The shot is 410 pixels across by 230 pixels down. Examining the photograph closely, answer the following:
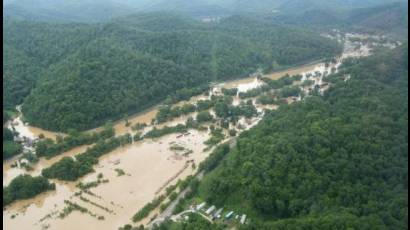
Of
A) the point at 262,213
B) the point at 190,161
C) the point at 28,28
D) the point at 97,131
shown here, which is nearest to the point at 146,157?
the point at 190,161

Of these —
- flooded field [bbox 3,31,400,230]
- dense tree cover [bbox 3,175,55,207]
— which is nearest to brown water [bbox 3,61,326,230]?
flooded field [bbox 3,31,400,230]

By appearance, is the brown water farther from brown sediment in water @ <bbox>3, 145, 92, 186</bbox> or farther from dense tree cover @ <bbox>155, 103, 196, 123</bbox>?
dense tree cover @ <bbox>155, 103, 196, 123</bbox>

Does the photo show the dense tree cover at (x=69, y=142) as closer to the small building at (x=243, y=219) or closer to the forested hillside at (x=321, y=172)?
the forested hillside at (x=321, y=172)

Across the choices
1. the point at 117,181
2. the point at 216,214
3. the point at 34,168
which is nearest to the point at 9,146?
the point at 34,168

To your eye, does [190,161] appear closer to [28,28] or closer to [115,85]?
[115,85]

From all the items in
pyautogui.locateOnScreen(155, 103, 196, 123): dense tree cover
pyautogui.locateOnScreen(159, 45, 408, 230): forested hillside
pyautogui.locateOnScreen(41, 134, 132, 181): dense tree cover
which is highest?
pyautogui.locateOnScreen(159, 45, 408, 230): forested hillside

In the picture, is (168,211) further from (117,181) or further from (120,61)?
(120,61)

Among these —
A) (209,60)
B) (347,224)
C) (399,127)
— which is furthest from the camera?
(209,60)
